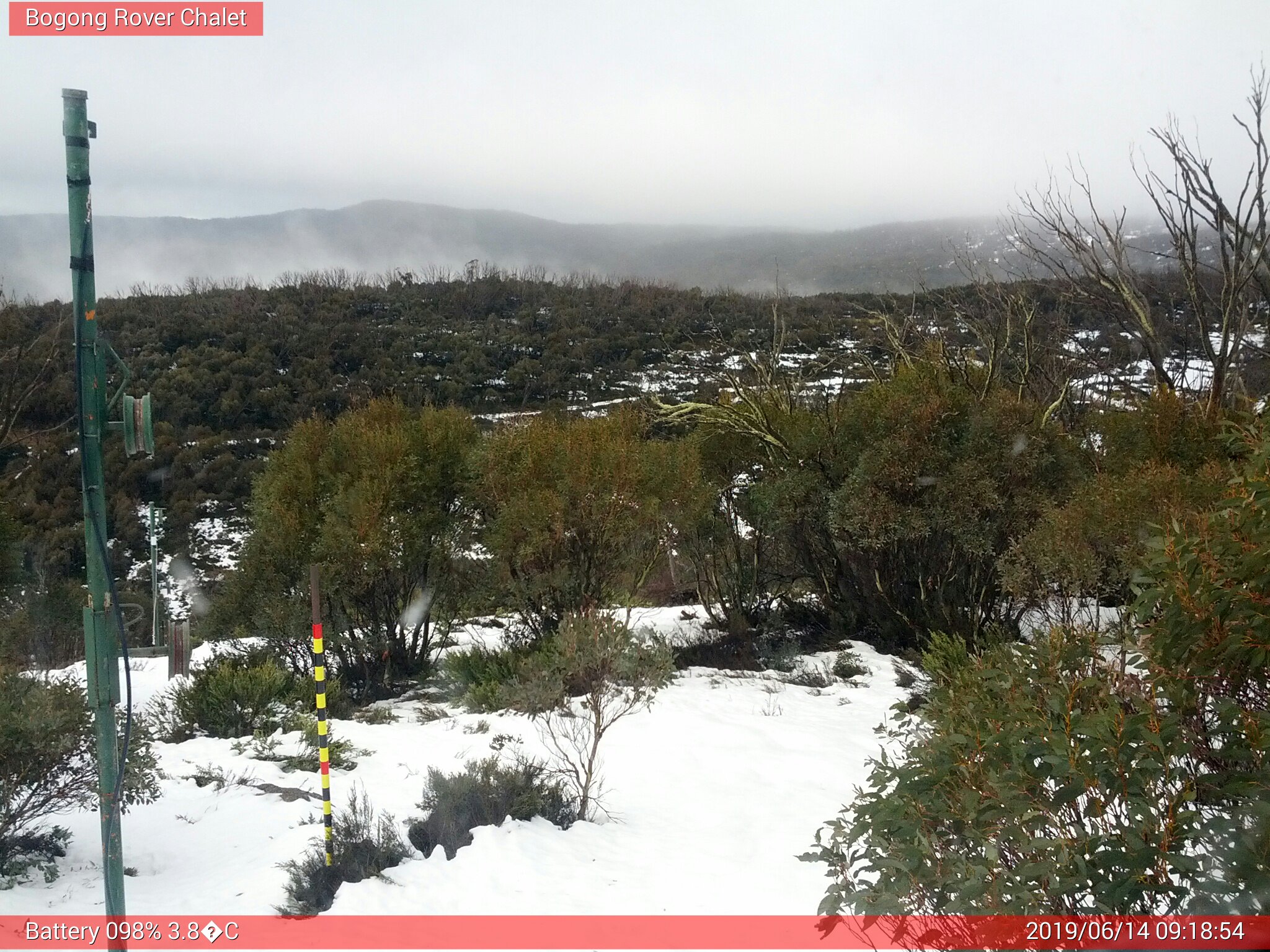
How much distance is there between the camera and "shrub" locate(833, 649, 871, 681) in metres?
10.6

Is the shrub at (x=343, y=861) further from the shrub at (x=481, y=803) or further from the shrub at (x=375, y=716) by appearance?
the shrub at (x=375, y=716)

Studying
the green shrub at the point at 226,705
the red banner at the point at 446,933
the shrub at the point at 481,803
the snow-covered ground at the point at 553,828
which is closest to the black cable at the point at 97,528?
the red banner at the point at 446,933

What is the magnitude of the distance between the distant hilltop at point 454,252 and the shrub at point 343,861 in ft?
44.2

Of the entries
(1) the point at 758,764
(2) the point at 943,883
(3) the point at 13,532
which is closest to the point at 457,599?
(1) the point at 758,764

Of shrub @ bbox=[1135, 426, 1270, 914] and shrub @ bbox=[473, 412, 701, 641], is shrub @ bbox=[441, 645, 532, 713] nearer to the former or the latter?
shrub @ bbox=[473, 412, 701, 641]

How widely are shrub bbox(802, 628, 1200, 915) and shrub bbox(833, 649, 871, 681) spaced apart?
25.9 feet

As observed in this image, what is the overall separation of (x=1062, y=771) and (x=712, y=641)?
430 inches

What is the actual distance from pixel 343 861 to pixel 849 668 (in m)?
7.35

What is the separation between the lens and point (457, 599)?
12.0 metres

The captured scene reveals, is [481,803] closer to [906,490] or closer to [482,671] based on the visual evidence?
[482,671]

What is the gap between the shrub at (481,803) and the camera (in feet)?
18.0

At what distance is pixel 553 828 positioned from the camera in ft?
18.9

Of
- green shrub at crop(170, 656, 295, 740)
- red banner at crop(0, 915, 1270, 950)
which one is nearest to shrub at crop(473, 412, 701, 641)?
green shrub at crop(170, 656, 295, 740)

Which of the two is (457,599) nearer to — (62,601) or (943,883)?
(62,601)
